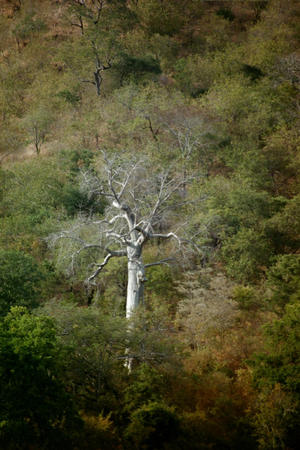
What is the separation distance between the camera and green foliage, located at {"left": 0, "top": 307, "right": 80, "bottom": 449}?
12.5m

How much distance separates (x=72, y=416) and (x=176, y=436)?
138 inches

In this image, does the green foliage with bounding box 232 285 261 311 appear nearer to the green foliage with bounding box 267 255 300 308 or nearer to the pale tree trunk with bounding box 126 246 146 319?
the green foliage with bounding box 267 255 300 308

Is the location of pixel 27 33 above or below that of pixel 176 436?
above

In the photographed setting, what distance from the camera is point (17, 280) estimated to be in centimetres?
2106

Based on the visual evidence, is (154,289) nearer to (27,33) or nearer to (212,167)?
(212,167)

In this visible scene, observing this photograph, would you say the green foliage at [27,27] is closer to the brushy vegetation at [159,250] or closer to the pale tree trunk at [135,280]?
the brushy vegetation at [159,250]

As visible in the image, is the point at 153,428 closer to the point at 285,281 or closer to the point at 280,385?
the point at 280,385

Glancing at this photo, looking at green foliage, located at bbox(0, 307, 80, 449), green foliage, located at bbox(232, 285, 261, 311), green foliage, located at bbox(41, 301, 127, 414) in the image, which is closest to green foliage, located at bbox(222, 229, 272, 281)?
green foliage, located at bbox(232, 285, 261, 311)

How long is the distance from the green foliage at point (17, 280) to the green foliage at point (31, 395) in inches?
266

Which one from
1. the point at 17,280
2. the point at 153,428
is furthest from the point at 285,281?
the point at 17,280

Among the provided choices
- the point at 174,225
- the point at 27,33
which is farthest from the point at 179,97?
the point at 27,33

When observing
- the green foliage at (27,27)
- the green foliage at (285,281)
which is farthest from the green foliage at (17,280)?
the green foliage at (27,27)

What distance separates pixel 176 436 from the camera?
48.0 feet

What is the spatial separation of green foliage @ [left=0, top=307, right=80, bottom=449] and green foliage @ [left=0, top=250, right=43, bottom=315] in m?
6.77
